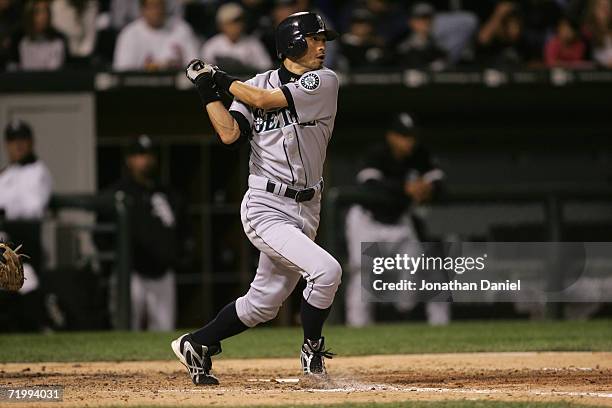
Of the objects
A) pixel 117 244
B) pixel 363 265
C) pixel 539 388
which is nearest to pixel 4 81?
pixel 117 244

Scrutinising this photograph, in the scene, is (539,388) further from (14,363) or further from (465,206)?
(465,206)

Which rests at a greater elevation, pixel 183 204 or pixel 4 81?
pixel 4 81

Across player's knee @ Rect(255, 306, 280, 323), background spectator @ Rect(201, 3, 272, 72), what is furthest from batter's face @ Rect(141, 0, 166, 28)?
player's knee @ Rect(255, 306, 280, 323)

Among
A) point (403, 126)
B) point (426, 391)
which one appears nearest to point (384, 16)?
point (403, 126)

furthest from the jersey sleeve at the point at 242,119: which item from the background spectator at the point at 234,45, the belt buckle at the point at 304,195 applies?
the background spectator at the point at 234,45

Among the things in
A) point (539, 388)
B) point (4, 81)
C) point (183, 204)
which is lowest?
point (539, 388)

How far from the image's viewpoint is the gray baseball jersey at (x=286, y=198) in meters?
5.29

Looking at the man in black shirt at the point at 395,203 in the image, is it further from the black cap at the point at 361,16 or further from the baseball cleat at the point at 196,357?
the baseball cleat at the point at 196,357

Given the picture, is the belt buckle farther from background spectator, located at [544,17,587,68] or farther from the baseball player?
background spectator, located at [544,17,587,68]

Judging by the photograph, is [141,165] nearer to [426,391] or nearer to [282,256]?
[282,256]

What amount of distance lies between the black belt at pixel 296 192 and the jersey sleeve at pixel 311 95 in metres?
0.29

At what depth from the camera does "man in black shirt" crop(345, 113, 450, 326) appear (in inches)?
381

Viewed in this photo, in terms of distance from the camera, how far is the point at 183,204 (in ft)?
32.3

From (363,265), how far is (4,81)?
10.4ft
